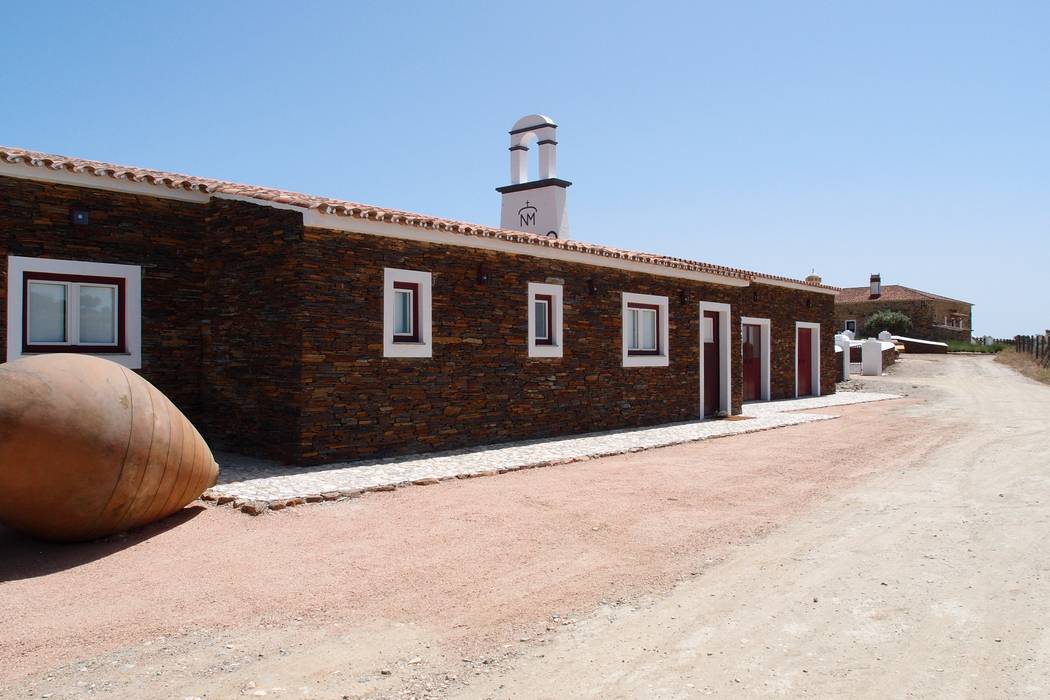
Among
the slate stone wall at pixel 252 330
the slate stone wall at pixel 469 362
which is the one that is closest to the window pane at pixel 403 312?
the slate stone wall at pixel 469 362

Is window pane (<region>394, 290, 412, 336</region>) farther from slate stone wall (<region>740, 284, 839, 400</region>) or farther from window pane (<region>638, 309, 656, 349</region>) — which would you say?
slate stone wall (<region>740, 284, 839, 400</region>)

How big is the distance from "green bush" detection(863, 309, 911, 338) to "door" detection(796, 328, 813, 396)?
82.8ft

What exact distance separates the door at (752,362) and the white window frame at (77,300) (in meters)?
14.6

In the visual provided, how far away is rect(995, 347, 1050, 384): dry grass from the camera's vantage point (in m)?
28.0

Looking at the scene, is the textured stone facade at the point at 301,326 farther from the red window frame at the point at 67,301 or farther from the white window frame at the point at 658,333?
the white window frame at the point at 658,333

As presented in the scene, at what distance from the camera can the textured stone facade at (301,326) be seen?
890cm

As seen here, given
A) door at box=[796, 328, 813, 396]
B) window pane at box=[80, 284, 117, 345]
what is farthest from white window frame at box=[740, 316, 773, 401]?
→ window pane at box=[80, 284, 117, 345]

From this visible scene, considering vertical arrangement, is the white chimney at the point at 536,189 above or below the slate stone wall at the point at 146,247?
above

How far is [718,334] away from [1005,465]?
677 cm

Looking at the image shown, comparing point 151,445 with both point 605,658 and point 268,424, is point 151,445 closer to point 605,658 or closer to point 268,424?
point 268,424

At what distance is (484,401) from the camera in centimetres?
1093

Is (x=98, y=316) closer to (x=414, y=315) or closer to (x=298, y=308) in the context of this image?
(x=298, y=308)

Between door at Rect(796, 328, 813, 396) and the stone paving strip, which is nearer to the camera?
the stone paving strip

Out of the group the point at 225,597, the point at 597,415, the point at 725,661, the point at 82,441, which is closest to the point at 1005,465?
the point at 597,415
